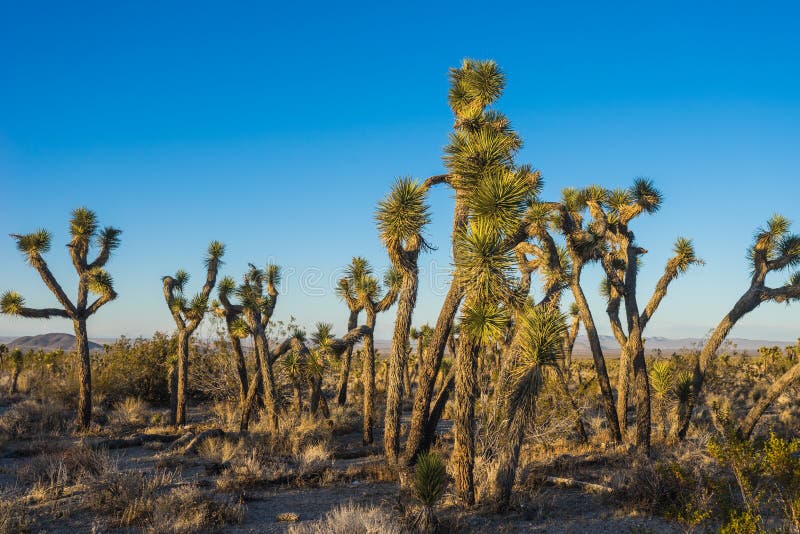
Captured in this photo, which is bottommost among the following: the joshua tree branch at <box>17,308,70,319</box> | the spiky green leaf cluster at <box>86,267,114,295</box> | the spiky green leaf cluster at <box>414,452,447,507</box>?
the spiky green leaf cluster at <box>414,452,447,507</box>

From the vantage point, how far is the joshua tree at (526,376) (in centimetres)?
790

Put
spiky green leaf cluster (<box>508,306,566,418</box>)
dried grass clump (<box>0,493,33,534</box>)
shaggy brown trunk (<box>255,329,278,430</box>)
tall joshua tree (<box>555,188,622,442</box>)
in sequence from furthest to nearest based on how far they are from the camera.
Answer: shaggy brown trunk (<box>255,329,278,430</box>) → tall joshua tree (<box>555,188,622,442</box>) → spiky green leaf cluster (<box>508,306,566,418</box>) → dried grass clump (<box>0,493,33,534</box>)

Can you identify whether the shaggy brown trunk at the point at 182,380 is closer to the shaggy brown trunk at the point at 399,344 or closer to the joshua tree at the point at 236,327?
the joshua tree at the point at 236,327

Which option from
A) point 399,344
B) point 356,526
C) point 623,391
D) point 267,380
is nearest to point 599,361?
point 623,391

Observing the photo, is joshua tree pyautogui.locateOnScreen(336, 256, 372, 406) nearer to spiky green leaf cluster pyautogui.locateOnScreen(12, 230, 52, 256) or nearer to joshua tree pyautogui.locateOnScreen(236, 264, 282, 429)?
joshua tree pyautogui.locateOnScreen(236, 264, 282, 429)

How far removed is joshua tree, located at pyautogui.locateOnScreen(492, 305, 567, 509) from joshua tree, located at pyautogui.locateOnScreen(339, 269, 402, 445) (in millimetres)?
5877

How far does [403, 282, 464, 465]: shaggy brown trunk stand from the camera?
9594 mm

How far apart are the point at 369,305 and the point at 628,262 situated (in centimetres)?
764

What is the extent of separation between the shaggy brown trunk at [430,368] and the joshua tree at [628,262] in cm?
561

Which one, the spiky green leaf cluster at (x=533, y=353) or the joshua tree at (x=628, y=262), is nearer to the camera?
the spiky green leaf cluster at (x=533, y=353)

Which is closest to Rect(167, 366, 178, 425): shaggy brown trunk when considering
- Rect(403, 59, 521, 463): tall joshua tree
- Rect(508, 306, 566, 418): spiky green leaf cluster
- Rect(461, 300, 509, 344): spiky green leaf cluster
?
Rect(403, 59, 521, 463): tall joshua tree

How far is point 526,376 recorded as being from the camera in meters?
7.95

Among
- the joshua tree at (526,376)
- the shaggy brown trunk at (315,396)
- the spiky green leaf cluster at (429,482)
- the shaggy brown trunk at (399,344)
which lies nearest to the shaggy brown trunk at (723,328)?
the joshua tree at (526,376)

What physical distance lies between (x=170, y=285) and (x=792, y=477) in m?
17.3
